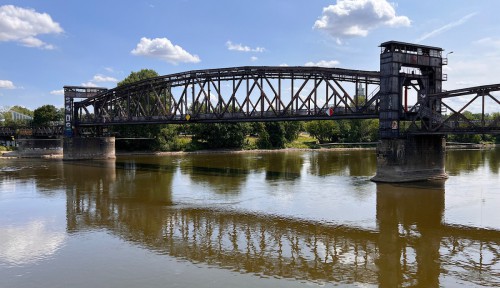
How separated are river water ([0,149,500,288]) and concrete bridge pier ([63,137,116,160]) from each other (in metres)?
42.0

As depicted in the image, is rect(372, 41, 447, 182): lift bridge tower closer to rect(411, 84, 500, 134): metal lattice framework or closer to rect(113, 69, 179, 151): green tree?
rect(411, 84, 500, 134): metal lattice framework

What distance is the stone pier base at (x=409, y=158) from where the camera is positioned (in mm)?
47062

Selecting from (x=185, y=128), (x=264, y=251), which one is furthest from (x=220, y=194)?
(x=185, y=128)

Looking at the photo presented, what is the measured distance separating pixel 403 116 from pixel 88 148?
221 ft

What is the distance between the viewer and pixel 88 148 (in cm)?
9019

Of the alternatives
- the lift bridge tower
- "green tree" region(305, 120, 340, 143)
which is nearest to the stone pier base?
the lift bridge tower

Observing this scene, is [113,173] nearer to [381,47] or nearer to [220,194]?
[220,194]

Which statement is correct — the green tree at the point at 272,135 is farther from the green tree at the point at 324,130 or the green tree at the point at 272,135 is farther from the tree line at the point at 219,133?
the green tree at the point at 324,130

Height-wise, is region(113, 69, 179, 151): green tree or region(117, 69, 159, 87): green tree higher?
region(117, 69, 159, 87): green tree

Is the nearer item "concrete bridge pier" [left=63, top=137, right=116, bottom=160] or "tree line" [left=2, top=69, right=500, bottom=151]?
"concrete bridge pier" [left=63, top=137, right=116, bottom=160]

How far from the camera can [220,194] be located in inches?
1647

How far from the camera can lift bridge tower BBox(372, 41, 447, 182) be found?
47250 mm

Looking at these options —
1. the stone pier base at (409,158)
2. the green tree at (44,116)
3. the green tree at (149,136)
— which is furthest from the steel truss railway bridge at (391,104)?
the green tree at (44,116)

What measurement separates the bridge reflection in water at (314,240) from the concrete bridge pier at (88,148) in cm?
5339
